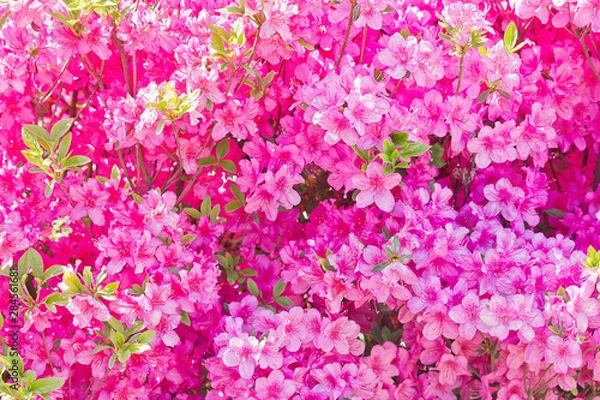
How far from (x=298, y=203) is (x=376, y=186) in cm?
22

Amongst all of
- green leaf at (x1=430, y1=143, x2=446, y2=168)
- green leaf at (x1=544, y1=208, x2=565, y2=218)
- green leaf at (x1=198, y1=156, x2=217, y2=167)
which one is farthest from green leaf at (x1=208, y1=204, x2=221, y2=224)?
green leaf at (x1=544, y1=208, x2=565, y2=218)

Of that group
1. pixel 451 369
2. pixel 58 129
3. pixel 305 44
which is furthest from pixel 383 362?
pixel 58 129

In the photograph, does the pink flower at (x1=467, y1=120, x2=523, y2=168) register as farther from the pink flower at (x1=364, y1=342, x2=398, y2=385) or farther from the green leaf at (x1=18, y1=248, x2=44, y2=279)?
the green leaf at (x1=18, y1=248, x2=44, y2=279)

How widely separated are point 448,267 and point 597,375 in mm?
429

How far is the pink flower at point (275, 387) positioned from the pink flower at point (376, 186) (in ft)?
1.47

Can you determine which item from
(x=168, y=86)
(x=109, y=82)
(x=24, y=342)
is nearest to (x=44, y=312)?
(x=24, y=342)

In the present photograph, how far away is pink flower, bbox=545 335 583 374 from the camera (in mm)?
1876

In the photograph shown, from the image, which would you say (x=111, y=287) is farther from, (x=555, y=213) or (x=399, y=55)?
(x=555, y=213)

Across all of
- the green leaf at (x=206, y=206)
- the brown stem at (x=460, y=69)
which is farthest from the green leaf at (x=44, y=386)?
the brown stem at (x=460, y=69)

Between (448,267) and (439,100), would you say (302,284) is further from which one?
(439,100)

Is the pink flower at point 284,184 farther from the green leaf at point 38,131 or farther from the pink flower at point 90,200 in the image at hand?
the green leaf at point 38,131

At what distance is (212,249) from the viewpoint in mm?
2191

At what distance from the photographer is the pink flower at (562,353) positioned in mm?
1876

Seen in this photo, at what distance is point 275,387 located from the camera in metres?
2.00
